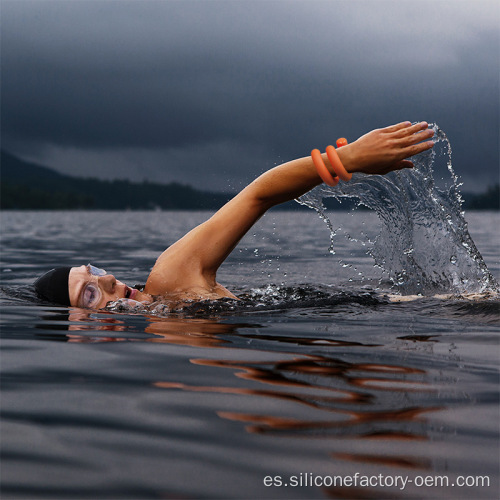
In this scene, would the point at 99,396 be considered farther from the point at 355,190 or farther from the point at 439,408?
the point at 355,190

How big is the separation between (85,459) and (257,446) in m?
0.62

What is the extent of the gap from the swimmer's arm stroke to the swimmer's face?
15.7 inches

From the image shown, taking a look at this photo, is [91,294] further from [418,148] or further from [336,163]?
[418,148]

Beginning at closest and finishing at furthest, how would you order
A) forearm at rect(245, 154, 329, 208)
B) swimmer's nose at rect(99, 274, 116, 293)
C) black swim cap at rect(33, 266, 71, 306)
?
forearm at rect(245, 154, 329, 208) → swimmer's nose at rect(99, 274, 116, 293) → black swim cap at rect(33, 266, 71, 306)

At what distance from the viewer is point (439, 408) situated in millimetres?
2777

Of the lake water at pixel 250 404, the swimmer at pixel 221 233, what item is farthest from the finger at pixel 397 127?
the lake water at pixel 250 404

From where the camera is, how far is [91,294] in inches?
223

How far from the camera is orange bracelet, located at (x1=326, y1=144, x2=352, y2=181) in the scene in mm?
4531

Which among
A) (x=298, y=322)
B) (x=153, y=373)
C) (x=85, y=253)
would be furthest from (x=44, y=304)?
(x=85, y=253)

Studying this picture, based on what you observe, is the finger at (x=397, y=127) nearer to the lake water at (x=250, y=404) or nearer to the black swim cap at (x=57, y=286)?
the lake water at (x=250, y=404)

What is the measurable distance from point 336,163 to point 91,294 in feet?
8.18

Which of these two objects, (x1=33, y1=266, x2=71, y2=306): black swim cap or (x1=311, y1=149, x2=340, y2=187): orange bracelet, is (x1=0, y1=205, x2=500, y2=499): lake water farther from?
(x1=311, y1=149, x2=340, y2=187): orange bracelet

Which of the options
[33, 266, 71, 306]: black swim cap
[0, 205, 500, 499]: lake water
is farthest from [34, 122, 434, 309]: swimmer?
[0, 205, 500, 499]: lake water

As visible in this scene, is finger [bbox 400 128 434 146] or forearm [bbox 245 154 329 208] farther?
forearm [bbox 245 154 329 208]
